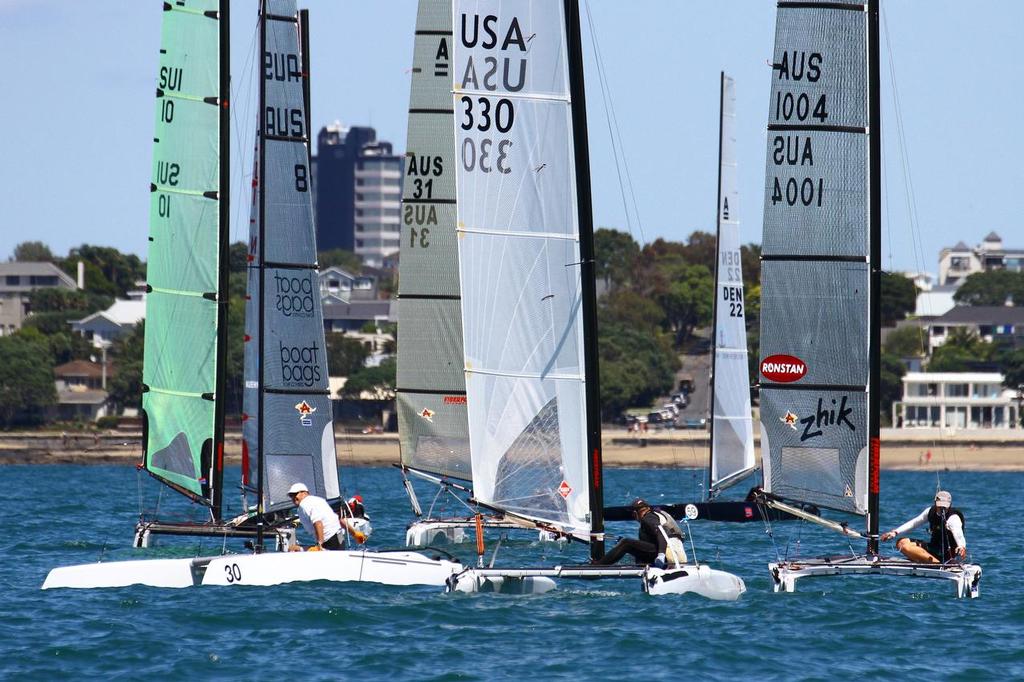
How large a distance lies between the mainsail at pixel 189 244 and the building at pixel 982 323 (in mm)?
88516

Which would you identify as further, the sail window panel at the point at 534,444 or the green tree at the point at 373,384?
the green tree at the point at 373,384

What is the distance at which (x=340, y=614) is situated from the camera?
18.9 m

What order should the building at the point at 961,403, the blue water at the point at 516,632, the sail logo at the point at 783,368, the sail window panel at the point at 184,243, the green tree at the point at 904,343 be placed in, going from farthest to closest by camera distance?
the green tree at the point at 904,343
the building at the point at 961,403
the sail window panel at the point at 184,243
the sail logo at the point at 783,368
the blue water at the point at 516,632

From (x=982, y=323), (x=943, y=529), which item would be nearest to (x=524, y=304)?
(x=943, y=529)

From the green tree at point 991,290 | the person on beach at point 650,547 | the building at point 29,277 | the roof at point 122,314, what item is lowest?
the person on beach at point 650,547

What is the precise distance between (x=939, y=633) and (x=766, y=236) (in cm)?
550

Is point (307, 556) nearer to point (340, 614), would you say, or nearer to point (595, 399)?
point (340, 614)

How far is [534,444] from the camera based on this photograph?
19984 mm

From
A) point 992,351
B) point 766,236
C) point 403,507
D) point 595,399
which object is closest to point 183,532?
point 595,399

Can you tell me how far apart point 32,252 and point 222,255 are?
145 metres

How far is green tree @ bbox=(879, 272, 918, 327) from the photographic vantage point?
111938 millimetres

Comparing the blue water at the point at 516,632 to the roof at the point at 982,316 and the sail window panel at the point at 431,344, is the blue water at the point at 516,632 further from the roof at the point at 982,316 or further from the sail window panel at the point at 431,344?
the roof at the point at 982,316

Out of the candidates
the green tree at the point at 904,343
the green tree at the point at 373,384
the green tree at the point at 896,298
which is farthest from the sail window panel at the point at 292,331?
the green tree at the point at 896,298

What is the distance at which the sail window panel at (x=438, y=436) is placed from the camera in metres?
29.1
